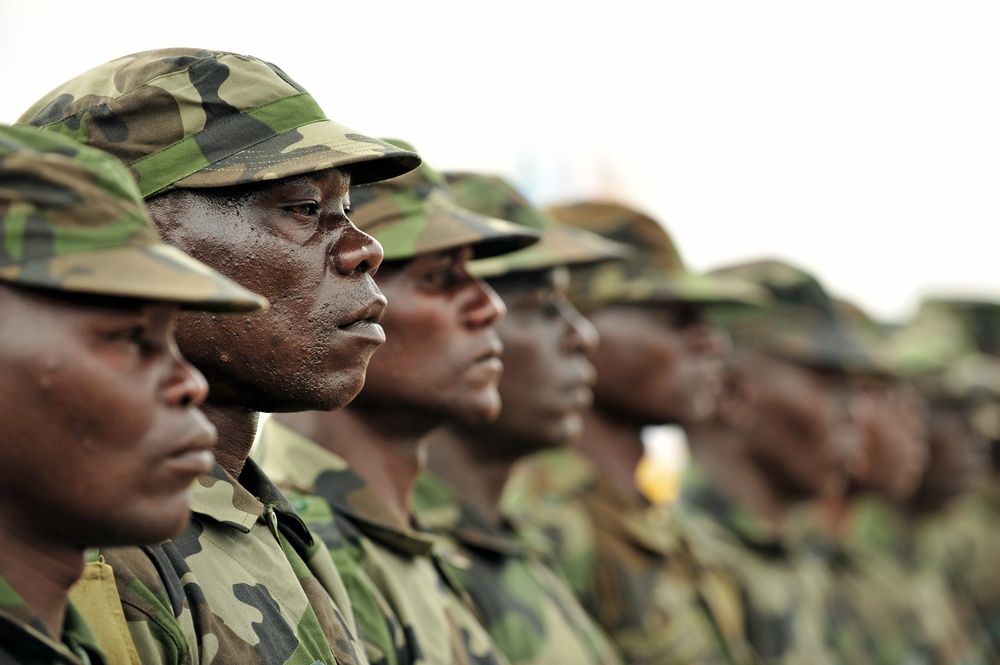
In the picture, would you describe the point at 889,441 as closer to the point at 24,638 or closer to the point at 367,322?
the point at 367,322

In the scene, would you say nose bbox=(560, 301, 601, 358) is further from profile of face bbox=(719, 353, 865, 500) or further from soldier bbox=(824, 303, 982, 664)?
soldier bbox=(824, 303, 982, 664)

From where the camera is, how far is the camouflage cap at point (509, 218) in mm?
5012

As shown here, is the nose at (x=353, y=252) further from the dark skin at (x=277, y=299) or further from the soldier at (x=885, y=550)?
the soldier at (x=885, y=550)

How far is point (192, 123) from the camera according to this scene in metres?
2.83

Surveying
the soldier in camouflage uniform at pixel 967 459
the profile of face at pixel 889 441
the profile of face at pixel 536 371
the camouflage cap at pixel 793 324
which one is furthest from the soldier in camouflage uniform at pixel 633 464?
the soldier in camouflage uniform at pixel 967 459

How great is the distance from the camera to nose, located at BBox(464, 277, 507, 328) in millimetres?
4125

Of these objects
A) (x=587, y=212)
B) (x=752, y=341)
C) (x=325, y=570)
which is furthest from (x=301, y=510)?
(x=752, y=341)

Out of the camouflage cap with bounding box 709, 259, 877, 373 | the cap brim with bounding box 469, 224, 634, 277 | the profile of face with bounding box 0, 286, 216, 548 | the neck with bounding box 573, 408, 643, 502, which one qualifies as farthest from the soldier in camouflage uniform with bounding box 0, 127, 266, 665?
the camouflage cap with bounding box 709, 259, 877, 373

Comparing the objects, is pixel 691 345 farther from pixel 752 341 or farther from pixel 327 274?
pixel 327 274

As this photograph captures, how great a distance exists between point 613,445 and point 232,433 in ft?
11.2

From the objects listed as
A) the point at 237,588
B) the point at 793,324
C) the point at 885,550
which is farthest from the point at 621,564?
the point at 885,550

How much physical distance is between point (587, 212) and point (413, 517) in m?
2.66

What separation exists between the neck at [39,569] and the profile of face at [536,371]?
2.95m

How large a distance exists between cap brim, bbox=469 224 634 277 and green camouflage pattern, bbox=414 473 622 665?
2.48 feet
